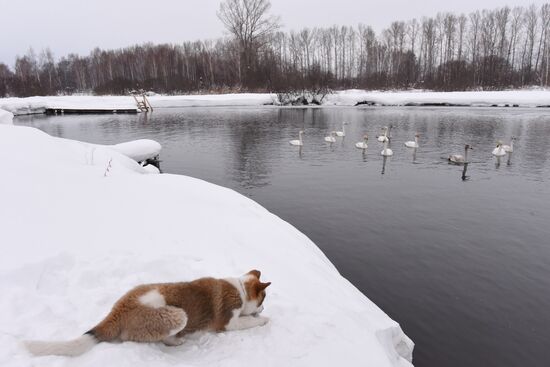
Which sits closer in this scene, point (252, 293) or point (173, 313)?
point (173, 313)

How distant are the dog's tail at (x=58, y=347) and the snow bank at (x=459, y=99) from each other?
57360 millimetres

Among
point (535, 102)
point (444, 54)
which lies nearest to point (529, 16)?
point (444, 54)

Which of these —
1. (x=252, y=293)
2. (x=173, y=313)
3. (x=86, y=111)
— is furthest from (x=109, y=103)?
(x=173, y=313)

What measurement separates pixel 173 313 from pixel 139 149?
627 inches

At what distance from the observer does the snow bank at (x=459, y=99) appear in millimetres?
49156

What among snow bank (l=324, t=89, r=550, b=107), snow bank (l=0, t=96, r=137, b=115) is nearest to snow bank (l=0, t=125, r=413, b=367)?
snow bank (l=0, t=96, r=137, b=115)

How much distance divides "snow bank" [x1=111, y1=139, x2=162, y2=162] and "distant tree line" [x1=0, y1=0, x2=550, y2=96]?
1723 inches

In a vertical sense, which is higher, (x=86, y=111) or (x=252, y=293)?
(x=86, y=111)

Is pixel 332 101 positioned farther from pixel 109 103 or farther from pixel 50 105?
pixel 50 105

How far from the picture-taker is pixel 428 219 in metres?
12.5

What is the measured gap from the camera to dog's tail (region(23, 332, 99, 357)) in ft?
10.8

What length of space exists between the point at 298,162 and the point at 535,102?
4247 cm

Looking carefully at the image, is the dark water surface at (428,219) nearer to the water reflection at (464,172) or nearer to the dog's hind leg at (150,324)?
the water reflection at (464,172)

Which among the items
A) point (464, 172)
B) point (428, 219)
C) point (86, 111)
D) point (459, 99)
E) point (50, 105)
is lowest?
point (428, 219)
